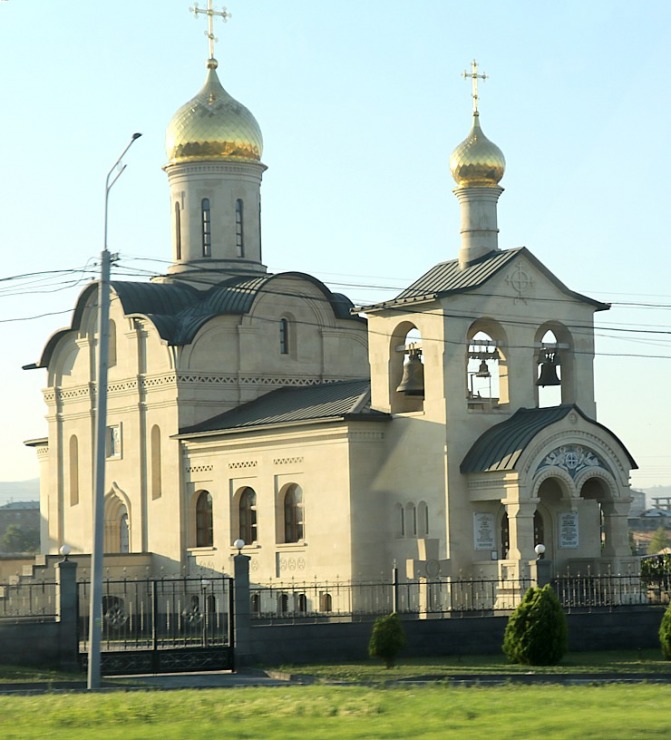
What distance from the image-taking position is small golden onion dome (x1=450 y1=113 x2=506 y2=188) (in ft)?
110

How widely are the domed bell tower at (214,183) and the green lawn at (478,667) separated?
51.1ft

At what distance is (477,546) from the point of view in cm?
2972

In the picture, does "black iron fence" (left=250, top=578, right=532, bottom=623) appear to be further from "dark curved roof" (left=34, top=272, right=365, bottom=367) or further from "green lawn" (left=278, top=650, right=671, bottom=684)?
"dark curved roof" (left=34, top=272, right=365, bottom=367)

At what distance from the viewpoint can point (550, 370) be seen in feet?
105

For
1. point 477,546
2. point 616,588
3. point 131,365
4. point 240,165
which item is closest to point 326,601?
point 477,546

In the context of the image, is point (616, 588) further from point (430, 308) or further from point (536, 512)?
point (430, 308)

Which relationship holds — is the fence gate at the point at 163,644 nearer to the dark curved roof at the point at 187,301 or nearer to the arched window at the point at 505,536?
the arched window at the point at 505,536

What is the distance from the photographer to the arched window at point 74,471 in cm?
3770

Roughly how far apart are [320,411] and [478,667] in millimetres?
9793

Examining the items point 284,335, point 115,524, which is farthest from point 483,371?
point 115,524

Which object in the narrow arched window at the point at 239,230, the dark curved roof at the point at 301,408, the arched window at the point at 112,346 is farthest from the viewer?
the narrow arched window at the point at 239,230

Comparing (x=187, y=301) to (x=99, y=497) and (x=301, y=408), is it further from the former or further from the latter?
(x=99, y=497)

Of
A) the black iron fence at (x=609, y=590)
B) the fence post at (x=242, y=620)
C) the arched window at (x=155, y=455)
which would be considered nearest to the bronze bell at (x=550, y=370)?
the black iron fence at (x=609, y=590)

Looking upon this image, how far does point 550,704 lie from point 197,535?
20953 mm
